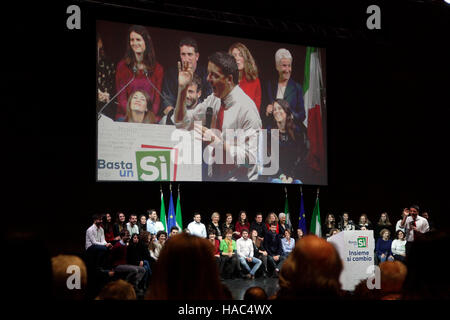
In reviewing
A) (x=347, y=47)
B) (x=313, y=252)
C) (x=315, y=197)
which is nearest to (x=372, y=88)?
(x=347, y=47)

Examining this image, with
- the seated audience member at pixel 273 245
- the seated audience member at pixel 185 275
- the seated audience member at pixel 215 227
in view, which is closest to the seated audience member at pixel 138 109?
the seated audience member at pixel 215 227

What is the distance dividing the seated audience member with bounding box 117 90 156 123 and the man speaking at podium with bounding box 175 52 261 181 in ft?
1.84

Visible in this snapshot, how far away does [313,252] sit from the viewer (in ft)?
4.71

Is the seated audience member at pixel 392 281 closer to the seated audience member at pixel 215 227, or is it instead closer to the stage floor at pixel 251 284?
the stage floor at pixel 251 284

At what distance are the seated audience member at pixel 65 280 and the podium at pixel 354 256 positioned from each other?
14.2 feet

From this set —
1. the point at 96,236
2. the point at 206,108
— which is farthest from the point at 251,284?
the point at 206,108

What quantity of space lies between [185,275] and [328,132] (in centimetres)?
1078

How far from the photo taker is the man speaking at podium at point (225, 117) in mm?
9609

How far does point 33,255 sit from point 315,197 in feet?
35.3

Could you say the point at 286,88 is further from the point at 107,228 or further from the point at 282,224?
the point at 107,228

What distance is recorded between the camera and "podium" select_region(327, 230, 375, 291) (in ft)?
18.9

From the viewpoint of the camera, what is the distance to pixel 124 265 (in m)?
7.22

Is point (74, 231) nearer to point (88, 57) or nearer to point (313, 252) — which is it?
point (88, 57)

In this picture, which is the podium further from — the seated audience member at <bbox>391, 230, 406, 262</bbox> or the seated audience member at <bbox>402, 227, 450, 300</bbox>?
the seated audience member at <bbox>402, 227, 450, 300</bbox>
